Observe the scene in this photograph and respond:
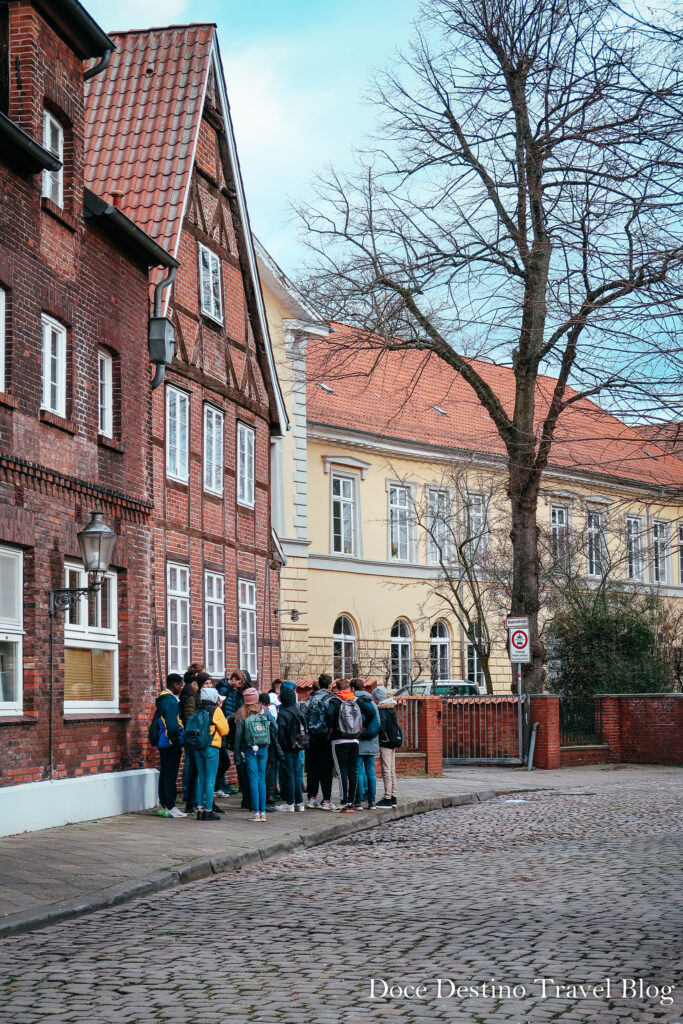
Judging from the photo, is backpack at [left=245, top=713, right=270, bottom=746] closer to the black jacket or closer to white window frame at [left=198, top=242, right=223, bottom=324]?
the black jacket

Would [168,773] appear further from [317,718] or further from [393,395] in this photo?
[393,395]

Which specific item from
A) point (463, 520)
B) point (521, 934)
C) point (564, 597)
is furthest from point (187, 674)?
point (463, 520)

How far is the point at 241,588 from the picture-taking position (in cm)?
2392

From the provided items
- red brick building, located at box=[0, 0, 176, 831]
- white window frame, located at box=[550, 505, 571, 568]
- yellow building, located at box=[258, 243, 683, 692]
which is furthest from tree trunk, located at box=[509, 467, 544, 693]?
red brick building, located at box=[0, 0, 176, 831]

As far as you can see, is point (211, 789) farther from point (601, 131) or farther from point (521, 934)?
point (601, 131)

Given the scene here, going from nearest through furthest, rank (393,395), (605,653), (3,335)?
(3,335) < (605,653) < (393,395)

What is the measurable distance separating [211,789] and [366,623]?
2483 cm

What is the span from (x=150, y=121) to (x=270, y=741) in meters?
10.5

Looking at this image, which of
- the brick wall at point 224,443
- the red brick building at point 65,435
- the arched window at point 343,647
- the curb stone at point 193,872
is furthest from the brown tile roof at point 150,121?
the arched window at point 343,647

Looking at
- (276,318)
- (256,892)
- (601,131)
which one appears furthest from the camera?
(276,318)

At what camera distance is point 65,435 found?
16.5 meters

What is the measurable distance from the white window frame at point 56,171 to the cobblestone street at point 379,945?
8.45m

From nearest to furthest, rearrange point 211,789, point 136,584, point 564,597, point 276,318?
point 211,789 < point 136,584 < point 564,597 < point 276,318

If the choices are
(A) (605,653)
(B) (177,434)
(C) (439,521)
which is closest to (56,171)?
(B) (177,434)
